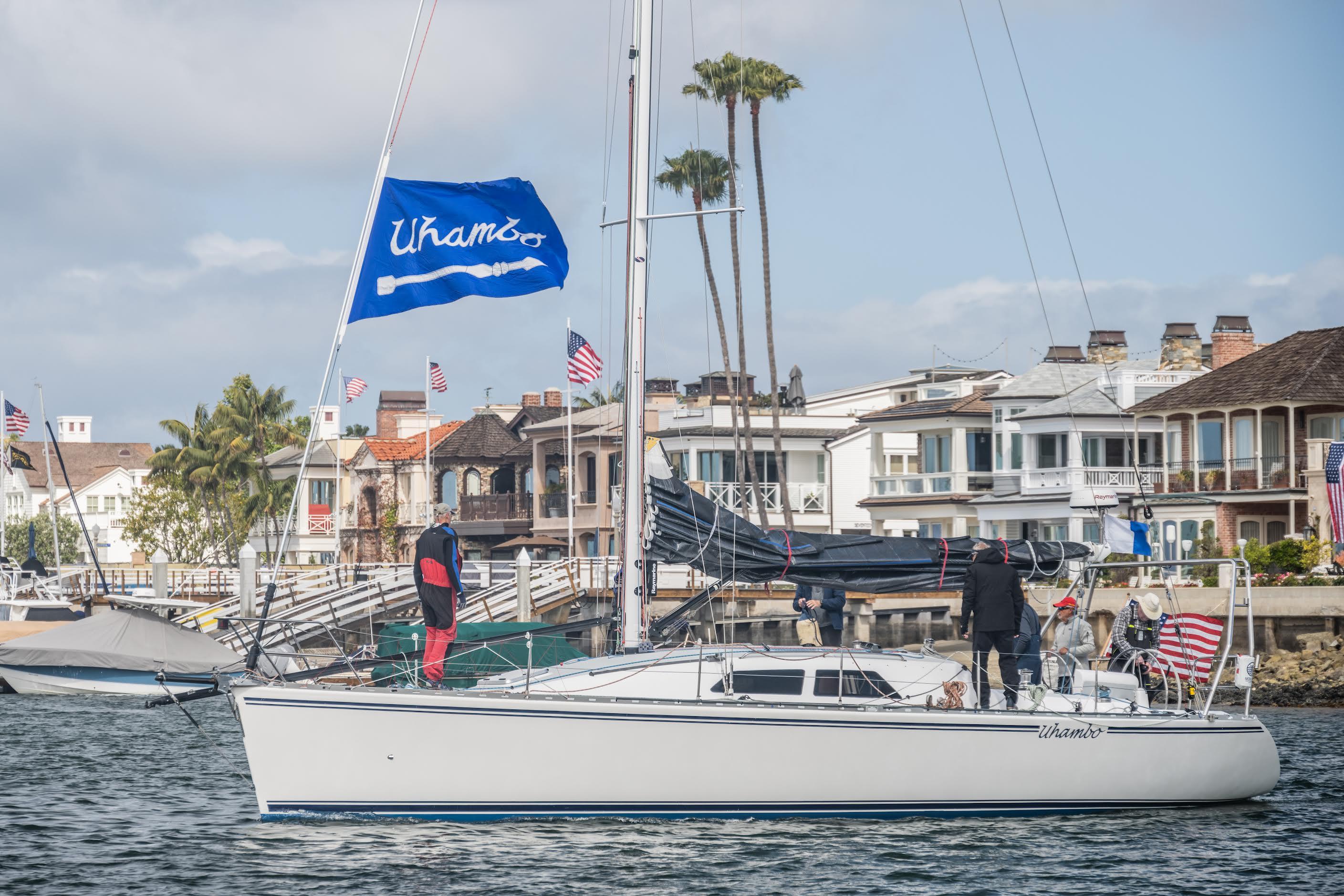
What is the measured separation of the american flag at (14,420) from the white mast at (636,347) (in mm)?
43291

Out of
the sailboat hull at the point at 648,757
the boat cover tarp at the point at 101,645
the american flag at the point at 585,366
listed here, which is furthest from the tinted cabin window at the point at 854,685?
the american flag at the point at 585,366

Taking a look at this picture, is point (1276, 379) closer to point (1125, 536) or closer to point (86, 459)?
point (1125, 536)

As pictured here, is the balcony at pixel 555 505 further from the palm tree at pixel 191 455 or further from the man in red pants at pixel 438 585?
the man in red pants at pixel 438 585

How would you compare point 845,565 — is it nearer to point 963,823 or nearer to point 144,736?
point 963,823

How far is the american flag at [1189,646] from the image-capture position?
17172 millimetres

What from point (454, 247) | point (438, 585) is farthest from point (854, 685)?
point (454, 247)

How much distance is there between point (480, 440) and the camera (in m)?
70.4

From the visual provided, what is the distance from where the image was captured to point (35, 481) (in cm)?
12038


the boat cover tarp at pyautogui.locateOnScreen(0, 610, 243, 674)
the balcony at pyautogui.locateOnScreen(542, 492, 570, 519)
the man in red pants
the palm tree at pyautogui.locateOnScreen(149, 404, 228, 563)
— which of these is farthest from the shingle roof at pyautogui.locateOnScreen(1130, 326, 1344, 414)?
the palm tree at pyautogui.locateOnScreen(149, 404, 228, 563)

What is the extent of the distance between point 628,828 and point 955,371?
5873 cm

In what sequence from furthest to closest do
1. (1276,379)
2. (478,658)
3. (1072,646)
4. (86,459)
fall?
(86,459) < (1276,379) < (478,658) < (1072,646)

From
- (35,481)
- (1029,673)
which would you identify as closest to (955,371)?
(1029,673)

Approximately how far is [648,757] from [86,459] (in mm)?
123855

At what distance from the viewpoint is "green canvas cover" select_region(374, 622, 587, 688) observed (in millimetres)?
16047
